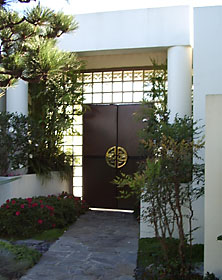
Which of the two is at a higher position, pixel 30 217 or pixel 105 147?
pixel 105 147

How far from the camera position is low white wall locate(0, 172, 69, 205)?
22.7 ft

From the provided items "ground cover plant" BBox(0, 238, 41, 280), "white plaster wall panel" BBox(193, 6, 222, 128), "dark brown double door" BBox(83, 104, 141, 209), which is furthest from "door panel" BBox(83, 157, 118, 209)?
"ground cover plant" BBox(0, 238, 41, 280)

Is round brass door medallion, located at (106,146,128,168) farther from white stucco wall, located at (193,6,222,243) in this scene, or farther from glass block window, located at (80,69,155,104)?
white stucco wall, located at (193,6,222,243)

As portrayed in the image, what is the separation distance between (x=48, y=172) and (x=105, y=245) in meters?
2.78

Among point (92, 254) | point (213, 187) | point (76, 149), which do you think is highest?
point (76, 149)

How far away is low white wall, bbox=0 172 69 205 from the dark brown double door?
2.31ft

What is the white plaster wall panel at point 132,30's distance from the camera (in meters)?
7.05

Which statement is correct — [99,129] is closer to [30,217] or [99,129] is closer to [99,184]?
[99,184]

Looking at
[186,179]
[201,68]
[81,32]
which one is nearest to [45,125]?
[81,32]

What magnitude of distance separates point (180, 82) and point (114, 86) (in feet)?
8.86

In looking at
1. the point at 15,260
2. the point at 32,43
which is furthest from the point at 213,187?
the point at 32,43

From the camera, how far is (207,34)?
5.85m

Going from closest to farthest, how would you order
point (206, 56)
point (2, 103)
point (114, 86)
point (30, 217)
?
point (206, 56) < point (30, 217) < point (2, 103) < point (114, 86)

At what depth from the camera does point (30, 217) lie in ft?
20.4
